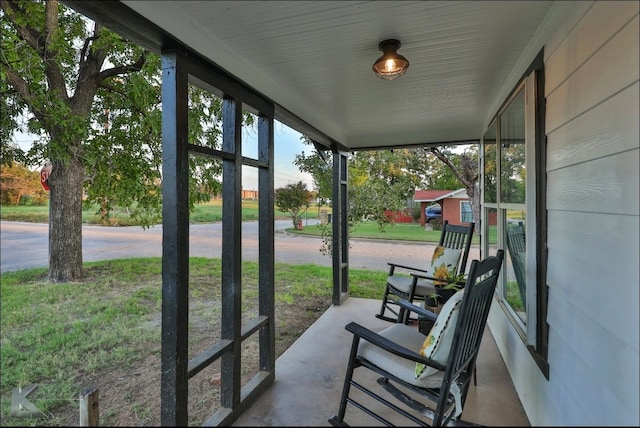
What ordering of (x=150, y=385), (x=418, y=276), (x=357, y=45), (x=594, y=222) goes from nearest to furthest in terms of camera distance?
(x=594, y=222) → (x=150, y=385) → (x=357, y=45) → (x=418, y=276)

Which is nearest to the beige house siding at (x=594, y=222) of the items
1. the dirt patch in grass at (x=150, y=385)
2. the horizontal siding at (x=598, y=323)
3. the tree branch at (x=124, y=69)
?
the horizontal siding at (x=598, y=323)

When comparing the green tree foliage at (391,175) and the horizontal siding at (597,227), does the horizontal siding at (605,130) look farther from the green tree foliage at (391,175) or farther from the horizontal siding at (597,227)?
the green tree foliage at (391,175)

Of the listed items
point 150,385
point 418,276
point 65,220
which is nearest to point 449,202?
point 418,276

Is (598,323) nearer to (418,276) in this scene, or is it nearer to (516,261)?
(516,261)

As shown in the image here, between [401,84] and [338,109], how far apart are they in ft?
2.87

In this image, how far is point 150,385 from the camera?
1516mm

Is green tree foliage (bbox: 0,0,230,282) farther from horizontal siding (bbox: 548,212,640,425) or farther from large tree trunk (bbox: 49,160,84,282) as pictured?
horizontal siding (bbox: 548,212,640,425)

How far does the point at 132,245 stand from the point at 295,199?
1823 mm

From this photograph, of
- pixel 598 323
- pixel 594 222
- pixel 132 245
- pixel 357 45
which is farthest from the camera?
pixel 132 245

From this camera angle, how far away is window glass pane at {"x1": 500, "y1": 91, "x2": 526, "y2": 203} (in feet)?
7.07

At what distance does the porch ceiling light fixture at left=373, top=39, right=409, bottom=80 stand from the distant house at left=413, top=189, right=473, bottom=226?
252 centimetres

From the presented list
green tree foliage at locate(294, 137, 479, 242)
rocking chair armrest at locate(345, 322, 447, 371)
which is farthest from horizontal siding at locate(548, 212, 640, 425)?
green tree foliage at locate(294, 137, 479, 242)

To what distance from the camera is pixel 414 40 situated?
1.79m

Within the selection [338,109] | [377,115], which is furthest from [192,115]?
[377,115]
